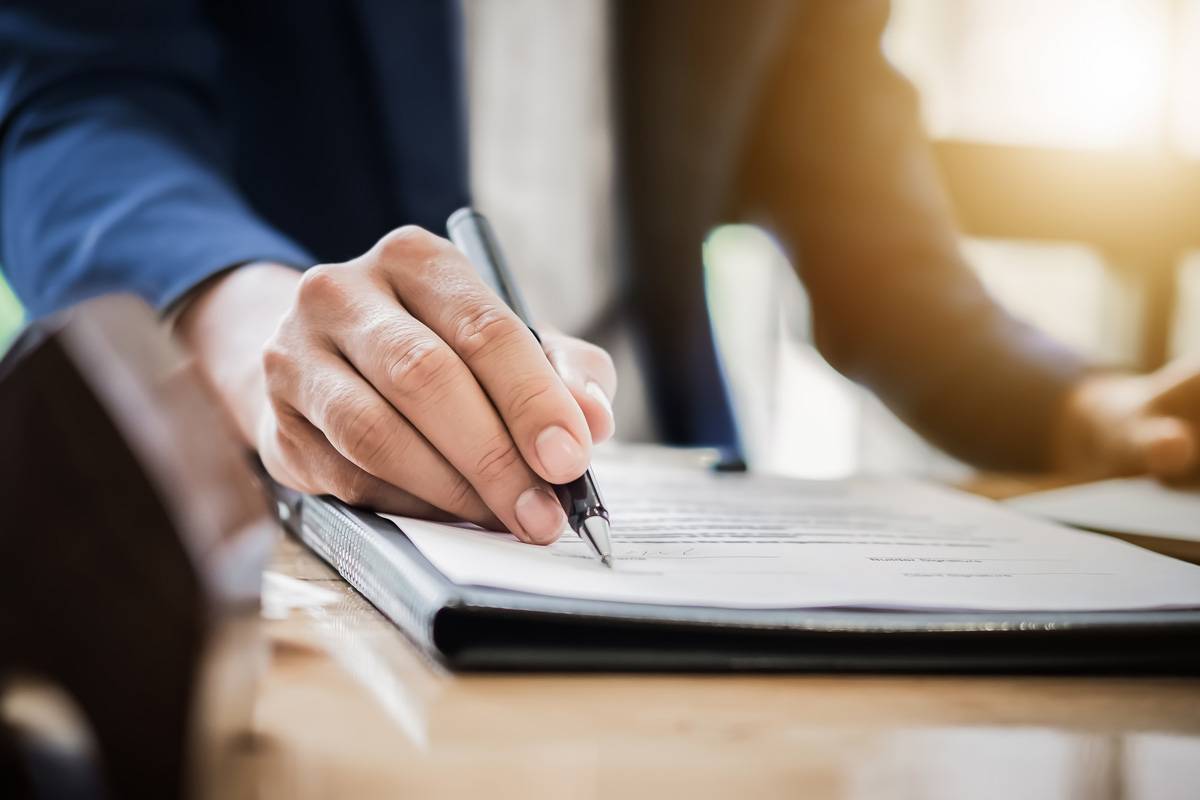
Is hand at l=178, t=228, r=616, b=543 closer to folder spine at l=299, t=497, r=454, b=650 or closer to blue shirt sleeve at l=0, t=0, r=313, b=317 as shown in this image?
folder spine at l=299, t=497, r=454, b=650

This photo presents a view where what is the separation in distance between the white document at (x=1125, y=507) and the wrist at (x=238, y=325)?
0.45m

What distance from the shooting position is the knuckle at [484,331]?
0.35m

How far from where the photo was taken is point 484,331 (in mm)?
352

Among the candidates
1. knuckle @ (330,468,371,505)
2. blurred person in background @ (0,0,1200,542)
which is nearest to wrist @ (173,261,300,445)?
blurred person in background @ (0,0,1200,542)

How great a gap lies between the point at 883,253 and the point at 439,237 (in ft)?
2.77

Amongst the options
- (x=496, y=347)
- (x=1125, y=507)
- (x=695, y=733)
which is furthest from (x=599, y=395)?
(x=1125, y=507)

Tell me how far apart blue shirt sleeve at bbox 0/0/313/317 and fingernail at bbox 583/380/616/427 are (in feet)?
0.80

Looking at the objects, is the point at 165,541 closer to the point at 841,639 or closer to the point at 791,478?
the point at 841,639

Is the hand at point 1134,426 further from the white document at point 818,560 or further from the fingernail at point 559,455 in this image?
the fingernail at point 559,455

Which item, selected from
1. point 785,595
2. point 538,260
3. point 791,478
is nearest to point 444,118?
point 538,260

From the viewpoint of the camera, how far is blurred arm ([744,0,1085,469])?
0.92 metres

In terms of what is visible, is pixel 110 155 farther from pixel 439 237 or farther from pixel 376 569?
pixel 376 569

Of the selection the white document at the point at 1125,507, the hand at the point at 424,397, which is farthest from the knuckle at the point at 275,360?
the white document at the point at 1125,507

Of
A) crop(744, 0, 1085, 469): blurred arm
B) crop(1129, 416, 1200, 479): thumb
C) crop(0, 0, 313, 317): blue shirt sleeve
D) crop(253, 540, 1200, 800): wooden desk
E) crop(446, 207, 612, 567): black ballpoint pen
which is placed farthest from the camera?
crop(744, 0, 1085, 469): blurred arm
